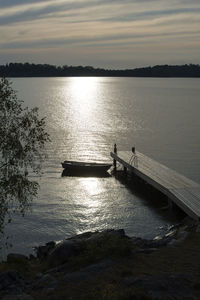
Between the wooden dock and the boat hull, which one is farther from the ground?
the wooden dock

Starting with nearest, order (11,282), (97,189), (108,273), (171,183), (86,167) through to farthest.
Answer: (11,282) → (108,273) → (171,183) → (97,189) → (86,167)

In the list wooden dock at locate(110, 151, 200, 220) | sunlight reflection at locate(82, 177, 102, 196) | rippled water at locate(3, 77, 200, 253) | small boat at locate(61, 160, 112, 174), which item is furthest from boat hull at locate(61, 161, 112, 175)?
wooden dock at locate(110, 151, 200, 220)

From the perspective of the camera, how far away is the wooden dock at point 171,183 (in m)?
30.5

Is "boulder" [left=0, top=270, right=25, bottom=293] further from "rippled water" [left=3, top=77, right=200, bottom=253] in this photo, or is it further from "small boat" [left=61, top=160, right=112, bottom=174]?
"small boat" [left=61, top=160, right=112, bottom=174]

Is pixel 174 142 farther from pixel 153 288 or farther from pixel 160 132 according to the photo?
pixel 153 288

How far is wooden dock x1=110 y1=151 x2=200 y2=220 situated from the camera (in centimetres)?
3052

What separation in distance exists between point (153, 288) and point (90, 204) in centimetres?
2504

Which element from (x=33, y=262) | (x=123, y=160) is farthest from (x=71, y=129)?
(x=33, y=262)

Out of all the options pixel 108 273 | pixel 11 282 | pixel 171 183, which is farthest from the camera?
pixel 171 183

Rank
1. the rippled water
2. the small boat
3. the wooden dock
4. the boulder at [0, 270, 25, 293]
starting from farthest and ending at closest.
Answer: the small boat < the rippled water < the wooden dock < the boulder at [0, 270, 25, 293]

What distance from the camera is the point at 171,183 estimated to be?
119ft

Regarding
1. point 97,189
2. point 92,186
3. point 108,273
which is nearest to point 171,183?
point 97,189

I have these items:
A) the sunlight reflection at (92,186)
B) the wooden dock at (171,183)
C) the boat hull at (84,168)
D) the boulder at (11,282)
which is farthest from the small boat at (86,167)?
the boulder at (11,282)

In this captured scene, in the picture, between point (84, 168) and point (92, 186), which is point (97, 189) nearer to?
point (92, 186)
